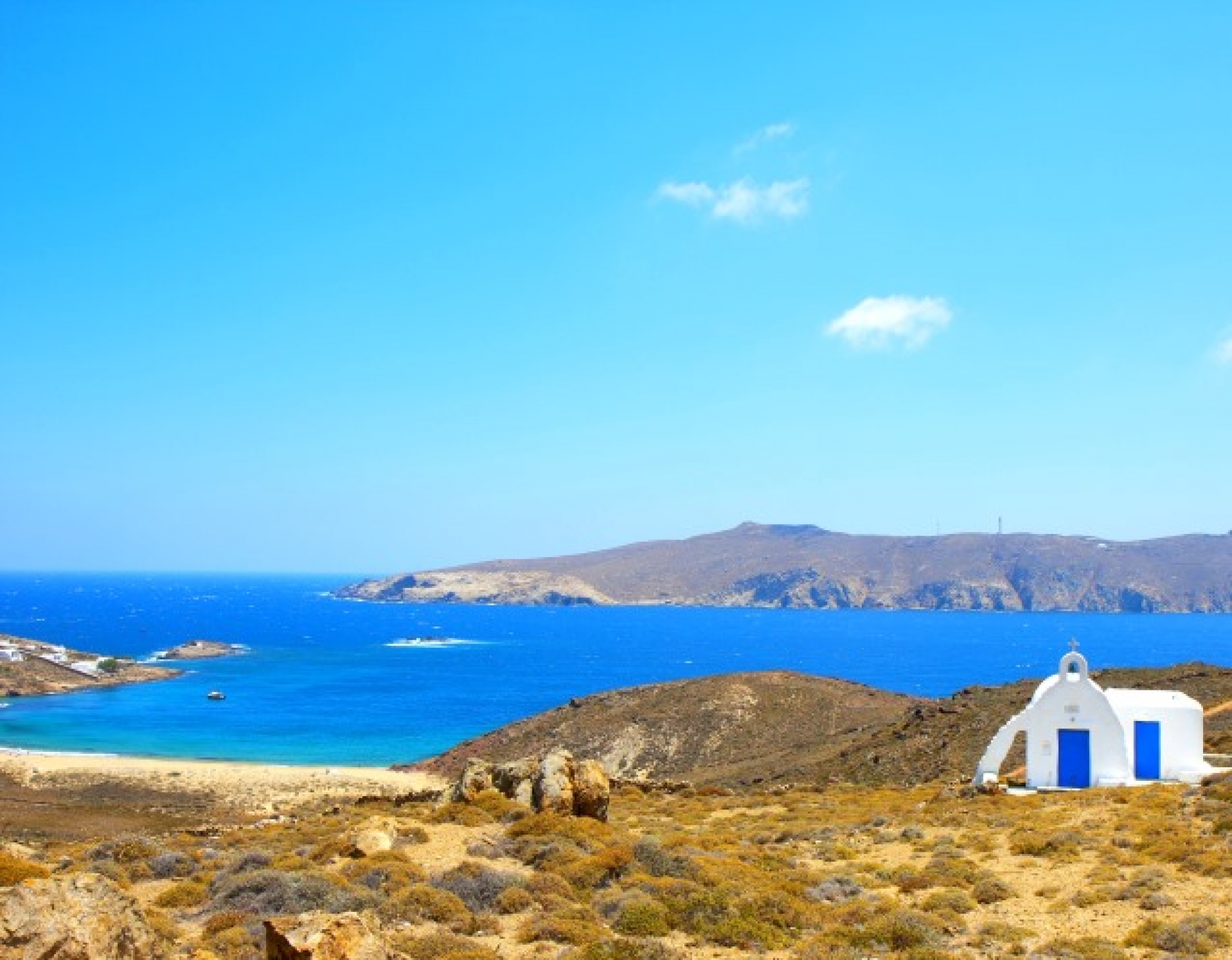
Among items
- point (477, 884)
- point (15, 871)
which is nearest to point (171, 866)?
point (15, 871)

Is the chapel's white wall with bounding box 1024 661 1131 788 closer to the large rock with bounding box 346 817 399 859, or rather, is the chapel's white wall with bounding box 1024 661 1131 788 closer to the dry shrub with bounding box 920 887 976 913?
the dry shrub with bounding box 920 887 976 913

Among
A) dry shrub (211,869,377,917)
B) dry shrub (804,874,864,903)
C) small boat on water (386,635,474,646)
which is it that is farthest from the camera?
small boat on water (386,635,474,646)

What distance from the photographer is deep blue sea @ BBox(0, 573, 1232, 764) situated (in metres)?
65.1

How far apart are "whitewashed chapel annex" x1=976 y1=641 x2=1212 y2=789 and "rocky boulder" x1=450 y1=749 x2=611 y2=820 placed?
1366 cm

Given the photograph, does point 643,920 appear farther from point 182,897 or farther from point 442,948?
point 182,897

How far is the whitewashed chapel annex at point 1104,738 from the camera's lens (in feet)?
87.5

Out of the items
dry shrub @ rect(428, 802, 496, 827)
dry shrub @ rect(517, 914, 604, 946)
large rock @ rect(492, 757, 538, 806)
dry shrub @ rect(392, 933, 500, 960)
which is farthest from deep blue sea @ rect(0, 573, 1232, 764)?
dry shrub @ rect(392, 933, 500, 960)

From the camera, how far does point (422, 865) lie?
14.8m

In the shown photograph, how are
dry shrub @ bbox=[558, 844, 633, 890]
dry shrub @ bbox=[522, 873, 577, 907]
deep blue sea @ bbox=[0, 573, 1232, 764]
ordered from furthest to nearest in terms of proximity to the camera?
1. deep blue sea @ bbox=[0, 573, 1232, 764]
2. dry shrub @ bbox=[558, 844, 633, 890]
3. dry shrub @ bbox=[522, 873, 577, 907]

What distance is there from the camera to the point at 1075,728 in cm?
2706

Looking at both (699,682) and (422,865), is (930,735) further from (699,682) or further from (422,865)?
(422,865)

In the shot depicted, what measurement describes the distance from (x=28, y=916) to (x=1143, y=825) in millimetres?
18863

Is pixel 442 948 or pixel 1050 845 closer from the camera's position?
pixel 442 948

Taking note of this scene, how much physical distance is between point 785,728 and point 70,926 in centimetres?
4778
